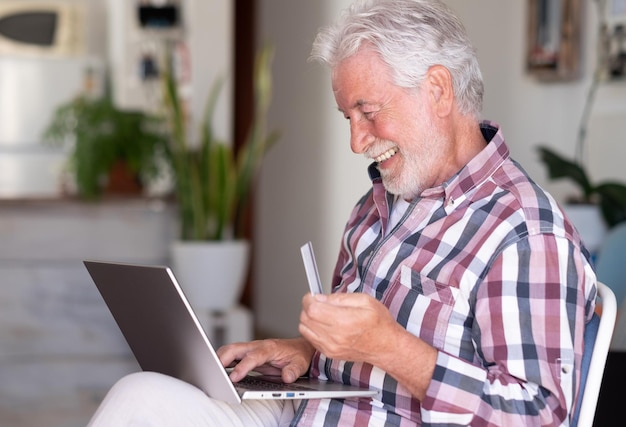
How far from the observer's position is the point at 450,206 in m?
1.62

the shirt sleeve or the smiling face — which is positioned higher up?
the smiling face

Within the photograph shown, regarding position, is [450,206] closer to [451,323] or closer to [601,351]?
[451,323]

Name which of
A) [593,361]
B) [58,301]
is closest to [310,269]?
[593,361]

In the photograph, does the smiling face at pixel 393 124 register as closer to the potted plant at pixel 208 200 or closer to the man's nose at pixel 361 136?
the man's nose at pixel 361 136

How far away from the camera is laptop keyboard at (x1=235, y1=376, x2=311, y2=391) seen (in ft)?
5.14

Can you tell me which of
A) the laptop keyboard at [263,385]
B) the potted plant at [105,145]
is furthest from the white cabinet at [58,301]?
the laptop keyboard at [263,385]

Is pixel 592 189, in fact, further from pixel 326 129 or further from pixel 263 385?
pixel 326 129

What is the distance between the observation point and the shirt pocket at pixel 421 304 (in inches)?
60.2

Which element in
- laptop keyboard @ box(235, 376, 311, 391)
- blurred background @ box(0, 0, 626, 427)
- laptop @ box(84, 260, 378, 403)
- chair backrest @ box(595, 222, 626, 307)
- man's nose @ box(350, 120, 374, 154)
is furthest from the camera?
blurred background @ box(0, 0, 626, 427)

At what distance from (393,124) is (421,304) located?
1.02 feet

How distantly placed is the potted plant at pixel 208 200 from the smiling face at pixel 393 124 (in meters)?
2.83

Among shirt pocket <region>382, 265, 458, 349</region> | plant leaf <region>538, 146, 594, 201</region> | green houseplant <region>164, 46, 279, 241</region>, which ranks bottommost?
green houseplant <region>164, 46, 279, 241</region>

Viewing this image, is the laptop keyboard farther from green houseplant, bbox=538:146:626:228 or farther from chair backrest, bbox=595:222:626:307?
green houseplant, bbox=538:146:626:228

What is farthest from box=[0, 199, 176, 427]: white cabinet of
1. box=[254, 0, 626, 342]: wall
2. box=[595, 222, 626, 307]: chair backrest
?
box=[595, 222, 626, 307]: chair backrest
